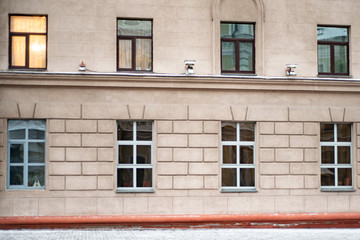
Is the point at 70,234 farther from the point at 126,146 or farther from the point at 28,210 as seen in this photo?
the point at 126,146

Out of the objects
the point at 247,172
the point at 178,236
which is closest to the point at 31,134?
the point at 178,236

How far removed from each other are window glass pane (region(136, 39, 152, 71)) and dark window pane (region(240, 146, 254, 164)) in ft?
12.2

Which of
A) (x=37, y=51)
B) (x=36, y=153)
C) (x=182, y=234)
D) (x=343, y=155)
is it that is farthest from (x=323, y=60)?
(x=36, y=153)

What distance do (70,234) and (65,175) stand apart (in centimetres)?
186

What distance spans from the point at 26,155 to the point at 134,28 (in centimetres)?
486

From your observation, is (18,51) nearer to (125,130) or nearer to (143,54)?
(143,54)

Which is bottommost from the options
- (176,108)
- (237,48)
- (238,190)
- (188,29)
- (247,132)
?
(238,190)

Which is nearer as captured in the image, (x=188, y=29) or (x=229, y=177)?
(x=188, y=29)

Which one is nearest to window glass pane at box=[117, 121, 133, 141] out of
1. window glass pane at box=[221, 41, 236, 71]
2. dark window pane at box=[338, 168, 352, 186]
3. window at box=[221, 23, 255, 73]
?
window at box=[221, 23, 255, 73]

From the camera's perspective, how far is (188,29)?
1644 cm

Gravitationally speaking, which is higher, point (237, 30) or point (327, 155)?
point (237, 30)

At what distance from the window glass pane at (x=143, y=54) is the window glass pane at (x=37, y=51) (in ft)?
8.97

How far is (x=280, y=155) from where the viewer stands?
16562 millimetres

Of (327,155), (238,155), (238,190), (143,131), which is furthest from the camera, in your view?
(327,155)
